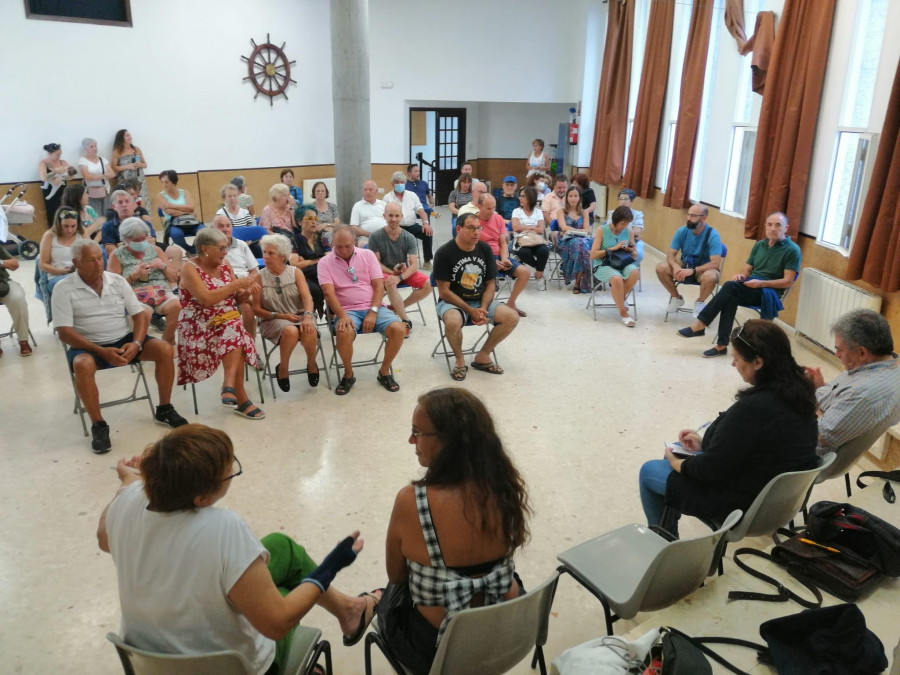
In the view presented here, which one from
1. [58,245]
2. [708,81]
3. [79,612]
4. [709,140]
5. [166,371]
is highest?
[708,81]

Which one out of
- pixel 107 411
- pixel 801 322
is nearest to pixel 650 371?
pixel 801 322

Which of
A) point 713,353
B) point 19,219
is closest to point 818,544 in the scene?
point 713,353

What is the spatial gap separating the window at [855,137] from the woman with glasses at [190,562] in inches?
192

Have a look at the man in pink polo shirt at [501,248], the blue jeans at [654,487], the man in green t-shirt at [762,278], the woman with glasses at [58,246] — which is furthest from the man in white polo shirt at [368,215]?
the blue jeans at [654,487]

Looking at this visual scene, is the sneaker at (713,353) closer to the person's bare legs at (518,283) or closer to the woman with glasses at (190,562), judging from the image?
the person's bare legs at (518,283)

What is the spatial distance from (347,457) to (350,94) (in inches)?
195

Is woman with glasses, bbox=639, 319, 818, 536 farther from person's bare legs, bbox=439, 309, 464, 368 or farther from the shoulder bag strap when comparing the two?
person's bare legs, bbox=439, 309, 464, 368

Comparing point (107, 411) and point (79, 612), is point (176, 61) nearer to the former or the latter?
point (107, 411)

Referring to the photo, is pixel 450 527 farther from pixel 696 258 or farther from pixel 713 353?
pixel 696 258

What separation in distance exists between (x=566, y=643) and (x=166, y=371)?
2.67 meters

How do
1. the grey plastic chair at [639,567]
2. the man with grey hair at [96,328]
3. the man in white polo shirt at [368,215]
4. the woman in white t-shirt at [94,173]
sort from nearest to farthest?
the grey plastic chair at [639,567]
the man with grey hair at [96,328]
the man in white polo shirt at [368,215]
the woman in white t-shirt at [94,173]

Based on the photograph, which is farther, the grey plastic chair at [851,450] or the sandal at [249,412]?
the sandal at [249,412]

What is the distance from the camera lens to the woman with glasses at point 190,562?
1.54 meters

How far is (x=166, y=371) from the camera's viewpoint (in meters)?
3.89
